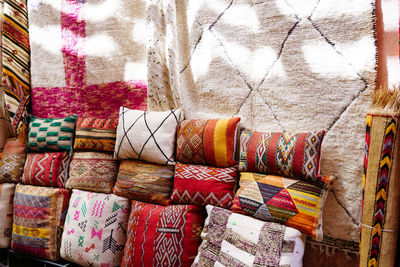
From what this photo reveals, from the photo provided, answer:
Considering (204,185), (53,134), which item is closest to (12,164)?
(53,134)

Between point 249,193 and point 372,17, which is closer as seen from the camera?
point 372,17

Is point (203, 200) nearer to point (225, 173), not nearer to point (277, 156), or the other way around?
point (225, 173)

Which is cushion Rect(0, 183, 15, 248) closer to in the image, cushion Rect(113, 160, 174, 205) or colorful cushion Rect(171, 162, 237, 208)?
cushion Rect(113, 160, 174, 205)

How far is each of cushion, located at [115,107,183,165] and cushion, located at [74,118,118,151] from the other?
0.13 metres

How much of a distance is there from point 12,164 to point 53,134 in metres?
0.48

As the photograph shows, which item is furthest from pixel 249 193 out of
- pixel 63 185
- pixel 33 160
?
pixel 33 160

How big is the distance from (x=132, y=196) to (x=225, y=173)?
0.60 meters

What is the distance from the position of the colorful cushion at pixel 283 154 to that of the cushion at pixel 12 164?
1720mm

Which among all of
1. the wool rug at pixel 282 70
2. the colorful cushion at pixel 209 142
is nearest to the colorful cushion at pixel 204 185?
the colorful cushion at pixel 209 142

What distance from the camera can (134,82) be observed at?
1.88m

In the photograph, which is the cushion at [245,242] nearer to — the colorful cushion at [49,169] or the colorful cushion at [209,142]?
the colorful cushion at [209,142]

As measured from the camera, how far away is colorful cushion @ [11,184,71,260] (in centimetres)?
184

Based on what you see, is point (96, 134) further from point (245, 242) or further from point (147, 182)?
point (245, 242)

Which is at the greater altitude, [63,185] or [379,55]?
[379,55]
